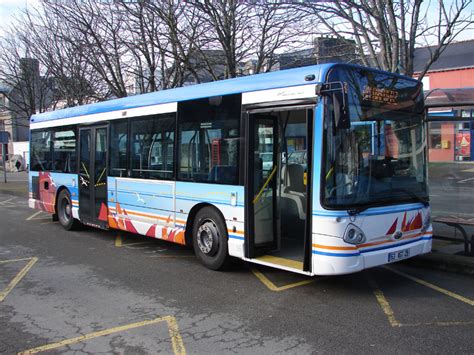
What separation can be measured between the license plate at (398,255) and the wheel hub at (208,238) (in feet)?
7.86

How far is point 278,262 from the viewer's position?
5.89 meters

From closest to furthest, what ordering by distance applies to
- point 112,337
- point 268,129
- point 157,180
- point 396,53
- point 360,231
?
1. point 112,337
2. point 360,231
3. point 268,129
4. point 157,180
5. point 396,53

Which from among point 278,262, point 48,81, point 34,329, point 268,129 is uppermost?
point 48,81

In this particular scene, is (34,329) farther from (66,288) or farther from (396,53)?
(396,53)

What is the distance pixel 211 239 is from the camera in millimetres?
6664

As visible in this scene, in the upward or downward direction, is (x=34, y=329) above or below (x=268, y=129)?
below

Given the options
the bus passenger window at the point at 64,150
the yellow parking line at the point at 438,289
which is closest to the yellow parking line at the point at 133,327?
the yellow parking line at the point at 438,289

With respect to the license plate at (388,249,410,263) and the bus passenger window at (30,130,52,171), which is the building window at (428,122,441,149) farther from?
the bus passenger window at (30,130,52,171)

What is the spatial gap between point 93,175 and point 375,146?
619 cm

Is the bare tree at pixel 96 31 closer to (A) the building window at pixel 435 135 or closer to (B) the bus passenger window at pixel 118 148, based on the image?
(B) the bus passenger window at pixel 118 148

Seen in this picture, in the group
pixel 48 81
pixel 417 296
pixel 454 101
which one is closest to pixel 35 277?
pixel 417 296

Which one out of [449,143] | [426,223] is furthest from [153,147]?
[449,143]

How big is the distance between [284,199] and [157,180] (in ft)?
7.45

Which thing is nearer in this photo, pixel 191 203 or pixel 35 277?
pixel 35 277
